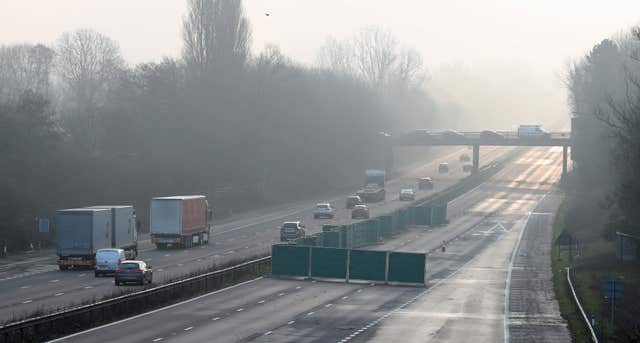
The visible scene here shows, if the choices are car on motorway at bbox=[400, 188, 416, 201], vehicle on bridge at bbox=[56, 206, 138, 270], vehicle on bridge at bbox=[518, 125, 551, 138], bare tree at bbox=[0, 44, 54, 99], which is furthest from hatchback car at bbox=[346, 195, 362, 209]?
bare tree at bbox=[0, 44, 54, 99]

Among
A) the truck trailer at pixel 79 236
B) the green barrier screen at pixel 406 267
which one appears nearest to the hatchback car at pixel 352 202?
the truck trailer at pixel 79 236

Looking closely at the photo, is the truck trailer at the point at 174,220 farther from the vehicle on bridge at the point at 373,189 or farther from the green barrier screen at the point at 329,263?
the vehicle on bridge at the point at 373,189

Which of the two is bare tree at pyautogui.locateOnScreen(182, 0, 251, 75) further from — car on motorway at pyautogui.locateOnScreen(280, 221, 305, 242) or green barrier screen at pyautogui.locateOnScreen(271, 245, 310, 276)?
green barrier screen at pyautogui.locateOnScreen(271, 245, 310, 276)

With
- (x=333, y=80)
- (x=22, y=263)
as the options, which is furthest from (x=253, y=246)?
(x=333, y=80)

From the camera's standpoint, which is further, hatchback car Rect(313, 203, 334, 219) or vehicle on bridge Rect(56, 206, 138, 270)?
hatchback car Rect(313, 203, 334, 219)

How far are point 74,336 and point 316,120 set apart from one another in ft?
403

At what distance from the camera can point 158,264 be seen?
6319cm

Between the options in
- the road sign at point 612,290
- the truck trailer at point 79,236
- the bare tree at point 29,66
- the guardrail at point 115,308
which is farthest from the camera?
the bare tree at point 29,66

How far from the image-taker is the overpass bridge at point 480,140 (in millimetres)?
161125

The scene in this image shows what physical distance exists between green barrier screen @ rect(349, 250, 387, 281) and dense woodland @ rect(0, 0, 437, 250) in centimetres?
2716

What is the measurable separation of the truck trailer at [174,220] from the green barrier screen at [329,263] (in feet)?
56.4

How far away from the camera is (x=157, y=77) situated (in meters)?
119

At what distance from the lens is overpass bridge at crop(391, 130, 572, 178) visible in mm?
161125

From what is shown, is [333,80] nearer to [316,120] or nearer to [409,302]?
[316,120]
